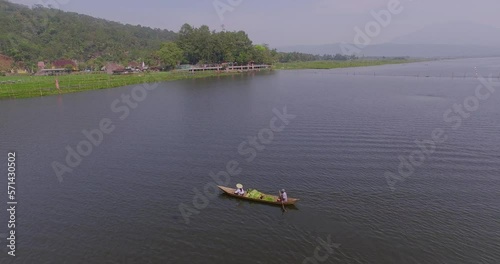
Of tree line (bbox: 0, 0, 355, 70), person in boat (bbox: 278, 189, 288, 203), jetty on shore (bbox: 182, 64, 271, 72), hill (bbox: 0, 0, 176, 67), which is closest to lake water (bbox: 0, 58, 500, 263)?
person in boat (bbox: 278, 189, 288, 203)

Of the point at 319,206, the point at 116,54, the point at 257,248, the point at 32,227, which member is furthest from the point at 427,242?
the point at 116,54

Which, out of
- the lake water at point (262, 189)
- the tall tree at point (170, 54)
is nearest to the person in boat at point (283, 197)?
the lake water at point (262, 189)

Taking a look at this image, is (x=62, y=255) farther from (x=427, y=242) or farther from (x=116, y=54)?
(x=116, y=54)

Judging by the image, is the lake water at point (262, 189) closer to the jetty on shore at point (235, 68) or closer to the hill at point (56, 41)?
the jetty on shore at point (235, 68)

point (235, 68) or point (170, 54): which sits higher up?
point (170, 54)

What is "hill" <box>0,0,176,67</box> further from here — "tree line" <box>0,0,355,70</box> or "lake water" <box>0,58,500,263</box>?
"lake water" <box>0,58,500,263</box>

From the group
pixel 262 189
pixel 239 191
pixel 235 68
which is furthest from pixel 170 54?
pixel 239 191

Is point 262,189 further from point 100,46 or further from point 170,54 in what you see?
point 100,46

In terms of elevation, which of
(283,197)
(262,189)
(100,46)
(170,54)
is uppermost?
(100,46)
